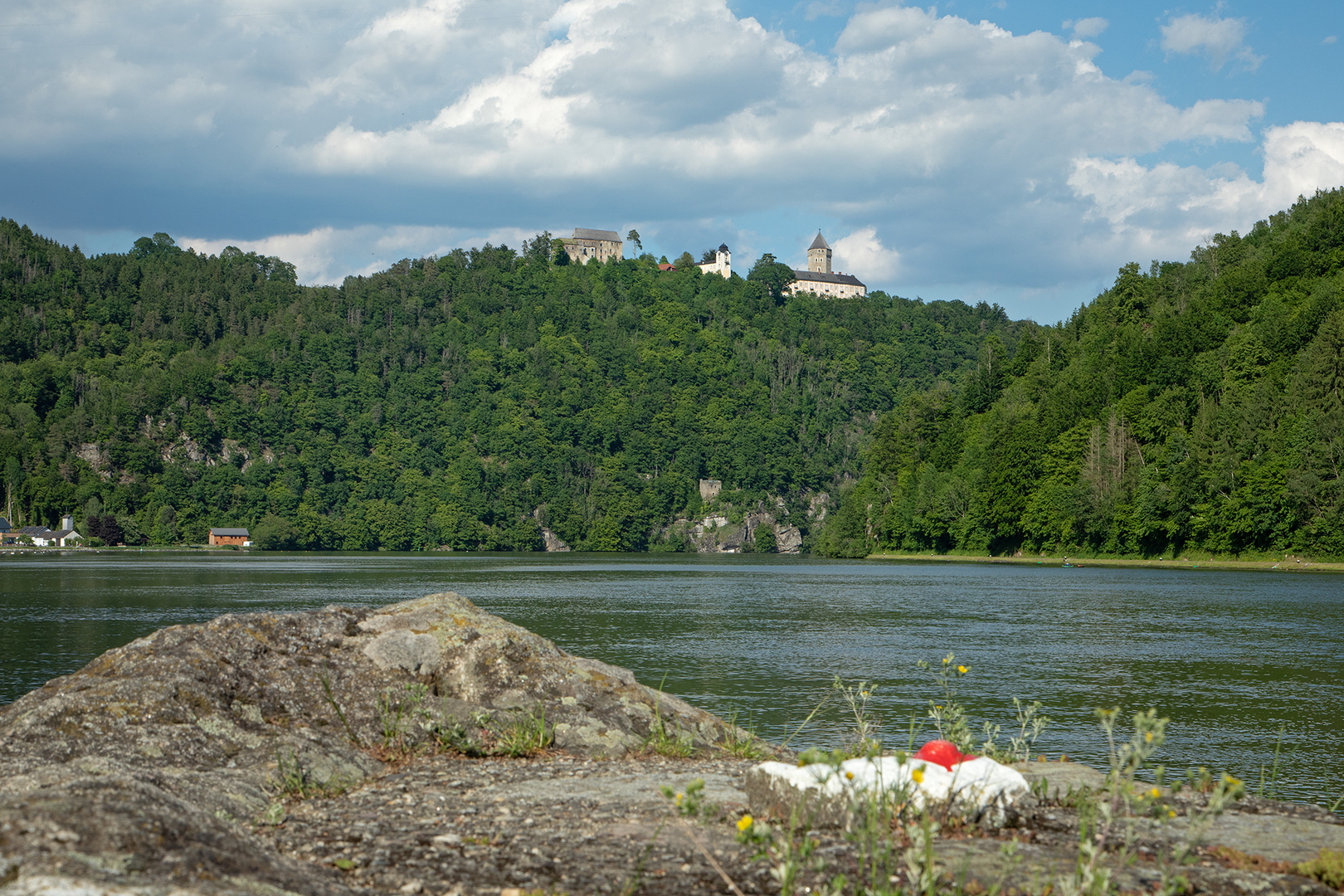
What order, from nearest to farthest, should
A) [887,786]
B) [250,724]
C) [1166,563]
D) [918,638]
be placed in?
[887,786], [250,724], [918,638], [1166,563]

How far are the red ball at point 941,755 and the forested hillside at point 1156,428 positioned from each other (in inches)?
3428

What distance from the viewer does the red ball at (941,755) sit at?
7.97 m

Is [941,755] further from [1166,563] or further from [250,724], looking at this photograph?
[1166,563]

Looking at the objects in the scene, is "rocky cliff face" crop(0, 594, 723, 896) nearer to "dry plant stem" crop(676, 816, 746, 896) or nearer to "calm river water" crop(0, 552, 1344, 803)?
"dry plant stem" crop(676, 816, 746, 896)

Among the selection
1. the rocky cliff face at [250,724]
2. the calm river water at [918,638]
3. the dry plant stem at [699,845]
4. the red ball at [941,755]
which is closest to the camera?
the rocky cliff face at [250,724]

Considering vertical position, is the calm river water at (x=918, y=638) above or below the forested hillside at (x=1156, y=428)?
below

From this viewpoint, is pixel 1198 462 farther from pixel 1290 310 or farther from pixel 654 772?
pixel 654 772

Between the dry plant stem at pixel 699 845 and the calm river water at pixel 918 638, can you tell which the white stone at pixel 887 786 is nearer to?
the dry plant stem at pixel 699 845

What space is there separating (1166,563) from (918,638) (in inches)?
2697

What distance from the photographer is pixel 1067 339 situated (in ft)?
447

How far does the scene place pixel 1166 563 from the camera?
3760 inches

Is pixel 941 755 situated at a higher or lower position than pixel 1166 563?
higher

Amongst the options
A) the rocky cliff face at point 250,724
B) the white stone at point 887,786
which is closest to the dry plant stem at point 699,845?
the white stone at point 887,786

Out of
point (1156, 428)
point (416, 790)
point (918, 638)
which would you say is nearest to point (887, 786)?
point (416, 790)
